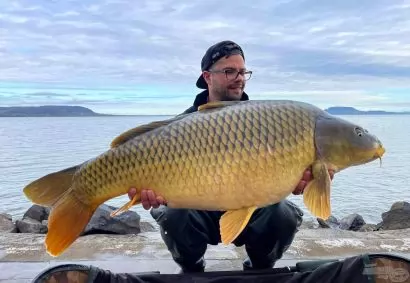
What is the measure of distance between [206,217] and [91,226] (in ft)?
8.91

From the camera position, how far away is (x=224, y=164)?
2287 millimetres

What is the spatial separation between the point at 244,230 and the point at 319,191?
2.65 ft

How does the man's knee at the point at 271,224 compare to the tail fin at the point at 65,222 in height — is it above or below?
below

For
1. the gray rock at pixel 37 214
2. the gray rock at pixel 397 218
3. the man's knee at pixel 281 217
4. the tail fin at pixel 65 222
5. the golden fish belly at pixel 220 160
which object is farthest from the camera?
the gray rock at pixel 37 214

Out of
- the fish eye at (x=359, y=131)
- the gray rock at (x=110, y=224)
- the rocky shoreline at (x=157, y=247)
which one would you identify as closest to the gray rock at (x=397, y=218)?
the rocky shoreline at (x=157, y=247)

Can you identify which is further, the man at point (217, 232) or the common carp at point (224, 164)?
the man at point (217, 232)

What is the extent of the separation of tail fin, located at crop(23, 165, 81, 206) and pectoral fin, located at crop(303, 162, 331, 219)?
1104mm

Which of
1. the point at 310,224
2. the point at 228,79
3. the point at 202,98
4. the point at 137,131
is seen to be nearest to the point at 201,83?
the point at 202,98

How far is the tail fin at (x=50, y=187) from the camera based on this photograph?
2.45m

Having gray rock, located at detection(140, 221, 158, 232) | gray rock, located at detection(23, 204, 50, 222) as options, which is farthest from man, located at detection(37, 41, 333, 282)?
gray rock, located at detection(23, 204, 50, 222)

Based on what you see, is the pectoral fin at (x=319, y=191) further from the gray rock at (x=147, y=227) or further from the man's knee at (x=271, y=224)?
the gray rock at (x=147, y=227)

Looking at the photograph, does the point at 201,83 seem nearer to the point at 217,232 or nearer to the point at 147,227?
the point at 217,232

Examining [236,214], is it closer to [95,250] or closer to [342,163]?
[342,163]

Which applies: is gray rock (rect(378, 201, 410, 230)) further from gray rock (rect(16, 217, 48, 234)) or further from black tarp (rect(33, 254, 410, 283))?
black tarp (rect(33, 254, 410, 283))
